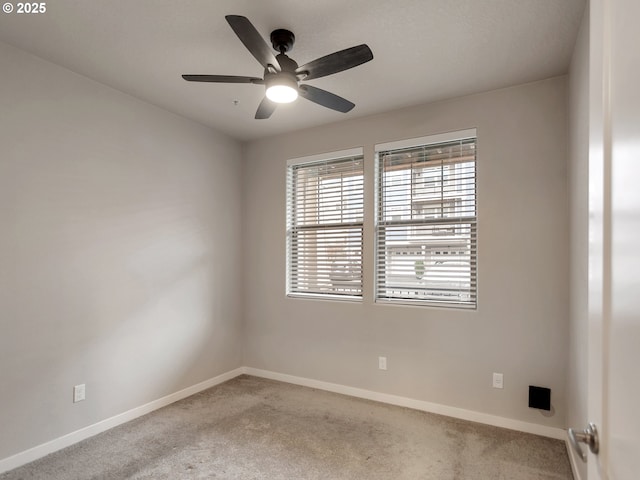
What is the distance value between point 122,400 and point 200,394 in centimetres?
79

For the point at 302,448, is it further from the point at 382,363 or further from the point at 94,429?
the point at 94,429

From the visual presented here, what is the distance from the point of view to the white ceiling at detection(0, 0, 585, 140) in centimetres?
209

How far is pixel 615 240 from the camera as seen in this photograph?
0.70 meters

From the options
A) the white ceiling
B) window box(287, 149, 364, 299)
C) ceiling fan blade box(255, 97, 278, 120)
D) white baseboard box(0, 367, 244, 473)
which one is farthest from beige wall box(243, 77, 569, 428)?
ceiling fan blade box(255, 97, 278, 120)

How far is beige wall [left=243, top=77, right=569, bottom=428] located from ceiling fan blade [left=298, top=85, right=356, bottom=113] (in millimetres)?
1122

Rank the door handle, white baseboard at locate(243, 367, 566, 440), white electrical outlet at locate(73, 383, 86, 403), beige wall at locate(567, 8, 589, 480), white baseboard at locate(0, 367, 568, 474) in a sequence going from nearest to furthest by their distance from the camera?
the door handle
beige wall at locate(567, 8, 589, 480)
white baseboard at locate(0, 367, 568, 474)
white electrical outlet at locate(73, 383, 86, 403)
white baseboard at locate(243, 367, 566, 440)

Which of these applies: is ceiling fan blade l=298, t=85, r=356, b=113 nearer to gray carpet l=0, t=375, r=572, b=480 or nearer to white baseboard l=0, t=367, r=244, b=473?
gray carpet l=0, t=375, r=572, b=480

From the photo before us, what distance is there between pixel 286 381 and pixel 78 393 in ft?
6.42

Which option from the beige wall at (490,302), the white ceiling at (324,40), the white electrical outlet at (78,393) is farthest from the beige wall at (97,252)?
the beige wall at (490,302)

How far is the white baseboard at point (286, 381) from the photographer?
2.50 metres

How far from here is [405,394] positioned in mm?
3406

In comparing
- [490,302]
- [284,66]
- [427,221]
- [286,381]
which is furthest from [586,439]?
[286,381]

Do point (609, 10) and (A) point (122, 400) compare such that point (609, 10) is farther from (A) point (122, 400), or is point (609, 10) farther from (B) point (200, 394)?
(B) point (200, 394)

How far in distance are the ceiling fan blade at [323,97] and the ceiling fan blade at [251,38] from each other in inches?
10.2
